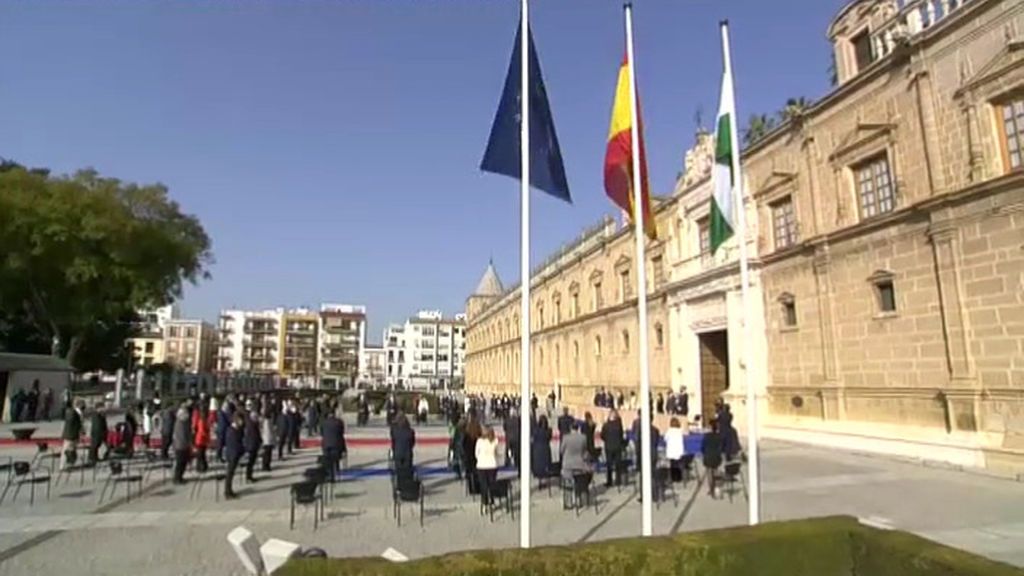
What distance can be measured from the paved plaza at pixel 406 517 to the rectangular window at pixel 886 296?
14.2ft

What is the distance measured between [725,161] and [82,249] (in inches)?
1334

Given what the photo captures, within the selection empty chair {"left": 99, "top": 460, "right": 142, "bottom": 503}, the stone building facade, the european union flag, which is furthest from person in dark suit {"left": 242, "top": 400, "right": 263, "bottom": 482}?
the stone building facade

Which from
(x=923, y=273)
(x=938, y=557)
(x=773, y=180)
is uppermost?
(x=773, y=180)

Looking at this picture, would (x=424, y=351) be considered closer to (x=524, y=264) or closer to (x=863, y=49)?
(x=863, y=49)

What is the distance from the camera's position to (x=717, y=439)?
12352 mm

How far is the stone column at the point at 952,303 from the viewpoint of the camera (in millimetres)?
14523

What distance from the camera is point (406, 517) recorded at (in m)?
10.4

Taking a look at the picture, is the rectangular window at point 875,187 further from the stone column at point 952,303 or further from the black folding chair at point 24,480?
the black folding chair at point 24,480

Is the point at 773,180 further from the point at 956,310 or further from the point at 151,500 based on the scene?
the point at 151,500

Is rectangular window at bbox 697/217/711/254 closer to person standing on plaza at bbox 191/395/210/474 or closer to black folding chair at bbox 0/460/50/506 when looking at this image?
person standing on plaza at bbox 191/395/210/474

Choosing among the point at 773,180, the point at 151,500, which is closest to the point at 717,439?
the point at 151,500

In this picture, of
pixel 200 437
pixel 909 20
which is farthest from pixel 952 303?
pixel 200 437

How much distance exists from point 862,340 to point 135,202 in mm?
37067

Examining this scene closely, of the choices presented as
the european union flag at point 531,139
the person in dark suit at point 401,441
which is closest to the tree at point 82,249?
the person in dark suit at point 401,441
